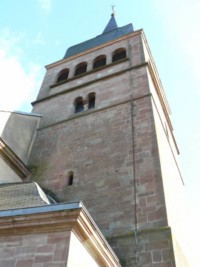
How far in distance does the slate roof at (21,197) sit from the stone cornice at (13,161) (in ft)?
7.01

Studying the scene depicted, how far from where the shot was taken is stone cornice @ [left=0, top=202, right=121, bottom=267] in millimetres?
4391

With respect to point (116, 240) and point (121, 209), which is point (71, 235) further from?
point (121, 209)

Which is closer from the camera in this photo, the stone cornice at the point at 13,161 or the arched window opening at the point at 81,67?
the stone cornice at the point at 13,161

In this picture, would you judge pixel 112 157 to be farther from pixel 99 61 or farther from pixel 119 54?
pixel 99 61

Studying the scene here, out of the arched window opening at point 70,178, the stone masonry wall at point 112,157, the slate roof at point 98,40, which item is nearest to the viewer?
the stone masonry wall at point 112,157

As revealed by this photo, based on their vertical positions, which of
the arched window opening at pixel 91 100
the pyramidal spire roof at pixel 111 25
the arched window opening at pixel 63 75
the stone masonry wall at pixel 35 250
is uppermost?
the pyramidal spire roof at pixel 111 25

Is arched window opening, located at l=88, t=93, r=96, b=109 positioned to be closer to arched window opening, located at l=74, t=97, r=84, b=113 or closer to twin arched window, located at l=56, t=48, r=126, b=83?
arched window opening, located at l=74, t=97, r=84, b=113

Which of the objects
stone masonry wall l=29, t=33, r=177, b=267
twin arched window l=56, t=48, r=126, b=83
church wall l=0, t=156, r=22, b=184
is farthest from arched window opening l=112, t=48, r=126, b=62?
church wall l=0, t=156, r=22, b=184

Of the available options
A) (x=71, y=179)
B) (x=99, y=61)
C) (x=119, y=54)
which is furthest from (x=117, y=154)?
(x=99, y=61)

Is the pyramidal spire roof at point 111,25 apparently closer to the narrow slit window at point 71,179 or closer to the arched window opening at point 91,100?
the arched window opening at point 91,100

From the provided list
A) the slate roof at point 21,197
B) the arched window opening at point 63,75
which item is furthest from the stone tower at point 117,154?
the slate roof at point 21,197

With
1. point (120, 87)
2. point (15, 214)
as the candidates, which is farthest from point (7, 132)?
point (15, 214)

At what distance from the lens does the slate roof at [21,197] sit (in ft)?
17.5

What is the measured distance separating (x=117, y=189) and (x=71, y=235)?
9.57 ft
